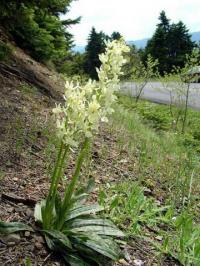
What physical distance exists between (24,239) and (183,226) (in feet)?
4.56

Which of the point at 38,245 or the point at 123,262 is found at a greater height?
the point at 38,245

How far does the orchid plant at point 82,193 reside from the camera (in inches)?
108

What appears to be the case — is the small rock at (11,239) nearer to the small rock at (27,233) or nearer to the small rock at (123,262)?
the small rock at (27,233)

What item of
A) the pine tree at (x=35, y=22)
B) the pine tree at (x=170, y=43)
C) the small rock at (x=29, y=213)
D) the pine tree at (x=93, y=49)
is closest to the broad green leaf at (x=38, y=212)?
the small rock at (x=29, y=213)

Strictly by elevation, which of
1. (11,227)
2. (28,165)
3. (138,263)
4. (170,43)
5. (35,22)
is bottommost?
(138,263)

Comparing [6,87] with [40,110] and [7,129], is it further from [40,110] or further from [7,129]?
[7,129]

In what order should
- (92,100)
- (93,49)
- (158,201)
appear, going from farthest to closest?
(93,49), (158,201), (92,100)

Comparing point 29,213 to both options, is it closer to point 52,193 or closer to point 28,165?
point 52,193

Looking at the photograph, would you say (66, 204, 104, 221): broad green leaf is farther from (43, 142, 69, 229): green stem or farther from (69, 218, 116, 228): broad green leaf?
(43, 142, 69, 229): green stem

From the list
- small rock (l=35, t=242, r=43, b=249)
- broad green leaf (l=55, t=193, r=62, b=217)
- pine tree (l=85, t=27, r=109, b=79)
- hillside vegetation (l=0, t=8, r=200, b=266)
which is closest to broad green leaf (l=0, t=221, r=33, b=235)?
hillside vegetation (l=0, t=8, r=200, b=266)

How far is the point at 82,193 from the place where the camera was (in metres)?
3.51

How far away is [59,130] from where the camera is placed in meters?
2.79

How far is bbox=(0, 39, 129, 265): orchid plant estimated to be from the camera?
2742 mm

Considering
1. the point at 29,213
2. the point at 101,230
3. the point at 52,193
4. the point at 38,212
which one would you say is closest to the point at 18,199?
the point at 29,213
